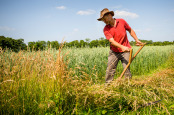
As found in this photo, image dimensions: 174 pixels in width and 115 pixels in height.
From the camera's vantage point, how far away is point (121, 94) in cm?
221

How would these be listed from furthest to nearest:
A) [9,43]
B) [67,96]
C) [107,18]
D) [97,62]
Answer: [9,43]
[97,62]
[107,18]
[67,96]

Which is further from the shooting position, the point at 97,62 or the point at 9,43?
the point at 9,43

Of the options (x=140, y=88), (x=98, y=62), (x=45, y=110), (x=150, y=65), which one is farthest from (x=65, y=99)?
(x=150, y=65)

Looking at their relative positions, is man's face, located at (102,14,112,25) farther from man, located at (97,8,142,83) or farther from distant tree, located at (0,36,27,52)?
distant tree, located at (0,36,27,52)

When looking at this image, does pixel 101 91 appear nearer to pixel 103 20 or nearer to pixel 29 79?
pixel 29 79

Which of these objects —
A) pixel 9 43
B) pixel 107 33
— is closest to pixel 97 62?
pixel 107 33

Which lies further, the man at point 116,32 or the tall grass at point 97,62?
the tall grass at point 97,62

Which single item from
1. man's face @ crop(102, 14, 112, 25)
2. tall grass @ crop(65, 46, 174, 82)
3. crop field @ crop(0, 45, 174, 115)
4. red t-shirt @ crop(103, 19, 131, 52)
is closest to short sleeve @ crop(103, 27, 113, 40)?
red t-shirt @ crop(103, 19, 131, 52)

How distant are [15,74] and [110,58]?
7.51 ft

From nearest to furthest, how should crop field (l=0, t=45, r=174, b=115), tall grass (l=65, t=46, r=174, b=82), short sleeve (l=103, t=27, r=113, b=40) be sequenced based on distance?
crop field (l=0, t=45, r=174, b=115)
short sleeve (l=103, t=27, r=113, b=40)
tall grass (l=65, t=46, r=174, b=82)

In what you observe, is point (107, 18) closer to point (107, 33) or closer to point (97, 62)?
point (107, 33)

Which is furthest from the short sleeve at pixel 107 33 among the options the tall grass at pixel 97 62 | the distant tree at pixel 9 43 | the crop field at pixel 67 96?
the distant tree at pixel 9 43

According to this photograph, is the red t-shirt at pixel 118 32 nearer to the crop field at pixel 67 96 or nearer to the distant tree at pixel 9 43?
the crop field at pixel 67 96

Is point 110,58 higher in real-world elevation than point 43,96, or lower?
higher
